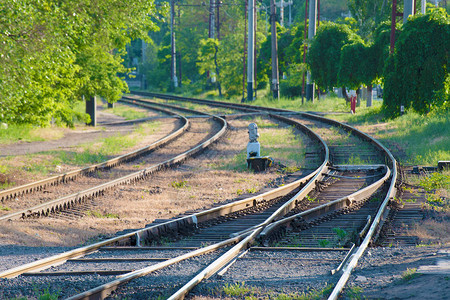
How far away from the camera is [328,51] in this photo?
33625 millimetres

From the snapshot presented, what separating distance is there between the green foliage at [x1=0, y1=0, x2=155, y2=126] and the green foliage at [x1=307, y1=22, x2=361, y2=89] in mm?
15348

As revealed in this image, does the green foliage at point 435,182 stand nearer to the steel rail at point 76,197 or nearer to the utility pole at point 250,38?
the steel rail at point 76,197

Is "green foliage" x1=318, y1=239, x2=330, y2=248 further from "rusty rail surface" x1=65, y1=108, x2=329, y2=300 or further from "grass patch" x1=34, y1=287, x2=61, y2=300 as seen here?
"grass patch" x1=34, y1=287, x2=61, y2=300

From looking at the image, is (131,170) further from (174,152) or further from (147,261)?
(147,261)

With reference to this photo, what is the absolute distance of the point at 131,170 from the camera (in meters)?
14.9

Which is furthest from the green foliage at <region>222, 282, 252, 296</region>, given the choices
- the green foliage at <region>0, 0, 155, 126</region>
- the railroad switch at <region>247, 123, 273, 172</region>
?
the railroad switch at <region>247, 123, 273, 172</region>

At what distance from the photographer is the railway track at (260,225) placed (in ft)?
20.4

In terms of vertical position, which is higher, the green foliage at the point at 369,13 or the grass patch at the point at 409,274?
the green foliage at the point at 369,13

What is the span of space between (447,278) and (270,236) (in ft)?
10.6

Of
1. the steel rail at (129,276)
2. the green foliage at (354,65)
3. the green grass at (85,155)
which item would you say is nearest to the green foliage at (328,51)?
the green foliage at (354,65)

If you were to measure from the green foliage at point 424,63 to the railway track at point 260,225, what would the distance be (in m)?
9.53

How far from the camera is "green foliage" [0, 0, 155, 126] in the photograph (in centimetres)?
1140

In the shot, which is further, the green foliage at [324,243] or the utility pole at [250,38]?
the utility pole at [250,38]

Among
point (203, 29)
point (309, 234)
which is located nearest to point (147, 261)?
point (309, 234)
